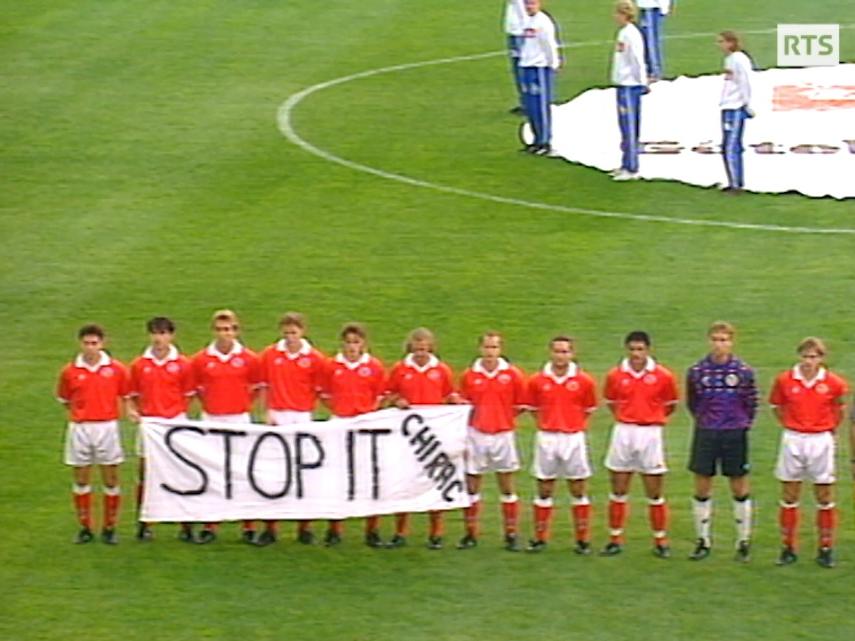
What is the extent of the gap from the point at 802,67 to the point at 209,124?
7873 mm

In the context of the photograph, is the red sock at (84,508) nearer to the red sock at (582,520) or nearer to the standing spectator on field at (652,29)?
the red sock at (582,520)

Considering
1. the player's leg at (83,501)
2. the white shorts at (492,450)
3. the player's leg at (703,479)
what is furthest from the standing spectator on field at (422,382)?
the player's leg at (83,501)

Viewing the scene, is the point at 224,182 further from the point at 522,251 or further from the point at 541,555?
the point at 541,555

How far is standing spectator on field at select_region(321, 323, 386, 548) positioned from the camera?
16.2 m

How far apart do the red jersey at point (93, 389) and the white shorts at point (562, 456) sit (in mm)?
2777

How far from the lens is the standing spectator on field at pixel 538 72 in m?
26.0

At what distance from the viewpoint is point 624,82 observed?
25062mm

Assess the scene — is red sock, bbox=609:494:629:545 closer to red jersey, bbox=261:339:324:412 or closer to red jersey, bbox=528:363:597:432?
red jersey, bbox=528:363:597:432

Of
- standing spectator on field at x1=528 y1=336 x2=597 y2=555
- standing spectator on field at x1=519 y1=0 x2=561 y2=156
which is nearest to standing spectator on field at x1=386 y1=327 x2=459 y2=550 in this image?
standing spectator on field at x1=528 y1=336 x2=597 y2=555

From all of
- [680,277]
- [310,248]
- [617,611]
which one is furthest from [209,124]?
[617,611]

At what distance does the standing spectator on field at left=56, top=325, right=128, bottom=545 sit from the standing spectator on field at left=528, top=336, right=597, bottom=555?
2715 millimetres

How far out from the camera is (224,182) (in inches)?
987

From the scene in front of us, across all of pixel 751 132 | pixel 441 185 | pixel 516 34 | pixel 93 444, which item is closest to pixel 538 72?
pixel 516 34

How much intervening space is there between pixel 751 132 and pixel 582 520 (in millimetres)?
12001
